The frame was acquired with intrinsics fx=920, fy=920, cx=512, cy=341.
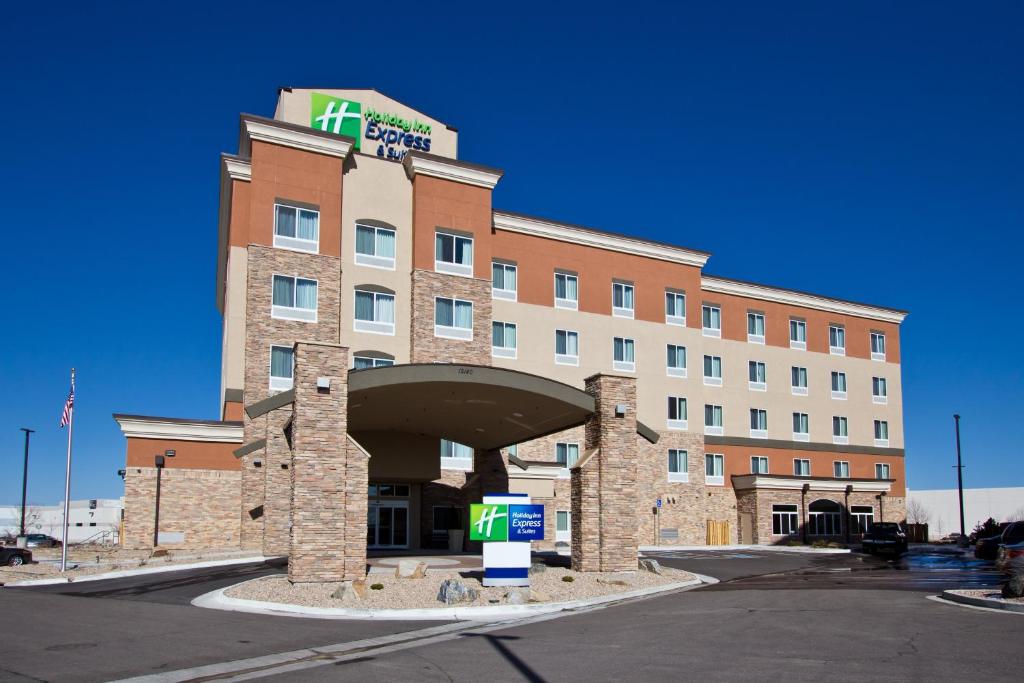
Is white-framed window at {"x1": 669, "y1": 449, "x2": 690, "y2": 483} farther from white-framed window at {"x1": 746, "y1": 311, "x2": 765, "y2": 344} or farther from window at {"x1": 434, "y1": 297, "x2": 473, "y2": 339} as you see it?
window at {"x1": 434, "y1": 297, "x2": 473, "y2": 339}

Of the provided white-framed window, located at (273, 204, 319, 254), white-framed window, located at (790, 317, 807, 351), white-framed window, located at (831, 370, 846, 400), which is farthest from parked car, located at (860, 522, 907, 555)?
white-framed window, located at (273, 204, 319, 254)

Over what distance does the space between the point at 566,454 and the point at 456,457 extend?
6.85 metres

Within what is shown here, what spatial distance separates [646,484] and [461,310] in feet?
47.0

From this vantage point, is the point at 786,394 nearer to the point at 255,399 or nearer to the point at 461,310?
the point at 461,310

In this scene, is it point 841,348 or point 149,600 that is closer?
point 149,600

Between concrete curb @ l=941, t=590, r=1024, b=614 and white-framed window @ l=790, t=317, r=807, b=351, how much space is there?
130ft

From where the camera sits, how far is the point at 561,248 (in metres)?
48.7

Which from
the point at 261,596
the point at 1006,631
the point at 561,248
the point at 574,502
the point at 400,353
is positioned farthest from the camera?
the point at 561,248

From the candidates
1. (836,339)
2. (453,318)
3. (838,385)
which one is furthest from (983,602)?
(836,339)

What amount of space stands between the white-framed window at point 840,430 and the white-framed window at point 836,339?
4.34m

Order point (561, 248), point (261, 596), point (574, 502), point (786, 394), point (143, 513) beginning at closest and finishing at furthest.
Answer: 1. point (261, 596)
2. point (574, 502)
3. point (143, 513)
4. point (561, 248)
5. point (786, 394)

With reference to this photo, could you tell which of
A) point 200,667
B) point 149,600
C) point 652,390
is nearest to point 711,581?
point 149,600

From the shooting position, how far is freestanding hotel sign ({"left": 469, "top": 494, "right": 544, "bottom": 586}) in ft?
70.2

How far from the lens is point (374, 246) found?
42625 millimetres
